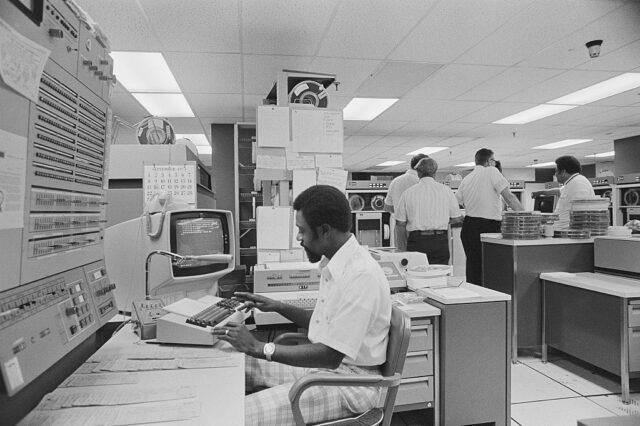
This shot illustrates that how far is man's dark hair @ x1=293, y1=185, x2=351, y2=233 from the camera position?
1.36 m

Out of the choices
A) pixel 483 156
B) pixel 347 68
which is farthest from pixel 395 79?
pixel 483 156

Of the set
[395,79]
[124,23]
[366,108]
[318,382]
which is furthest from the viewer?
[366,108]

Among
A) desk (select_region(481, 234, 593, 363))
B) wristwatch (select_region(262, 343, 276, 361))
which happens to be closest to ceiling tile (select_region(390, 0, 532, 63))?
desk (select_region(481, 234, 593, 363))

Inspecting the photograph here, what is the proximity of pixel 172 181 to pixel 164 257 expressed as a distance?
0.75 metres

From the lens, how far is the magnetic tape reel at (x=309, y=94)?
2.62 m

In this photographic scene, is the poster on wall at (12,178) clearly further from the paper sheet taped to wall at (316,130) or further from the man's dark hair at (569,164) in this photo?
the man's dark hair at (569,164)

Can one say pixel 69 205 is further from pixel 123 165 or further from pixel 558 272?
pixel 558 272

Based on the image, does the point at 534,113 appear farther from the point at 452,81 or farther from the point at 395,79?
the point at 395,79

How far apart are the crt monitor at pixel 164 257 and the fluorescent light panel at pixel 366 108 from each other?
11.2 feet

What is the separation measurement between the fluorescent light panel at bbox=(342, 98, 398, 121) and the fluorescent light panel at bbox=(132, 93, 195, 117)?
208 centimetres

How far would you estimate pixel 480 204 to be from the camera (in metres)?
3.88

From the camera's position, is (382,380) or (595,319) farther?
(595,319)

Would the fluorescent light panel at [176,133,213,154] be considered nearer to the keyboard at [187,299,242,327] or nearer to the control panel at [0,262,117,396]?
the keyboard at [187,299,242,327]

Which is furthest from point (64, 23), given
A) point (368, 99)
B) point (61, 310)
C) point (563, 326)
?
point (368, 99)
